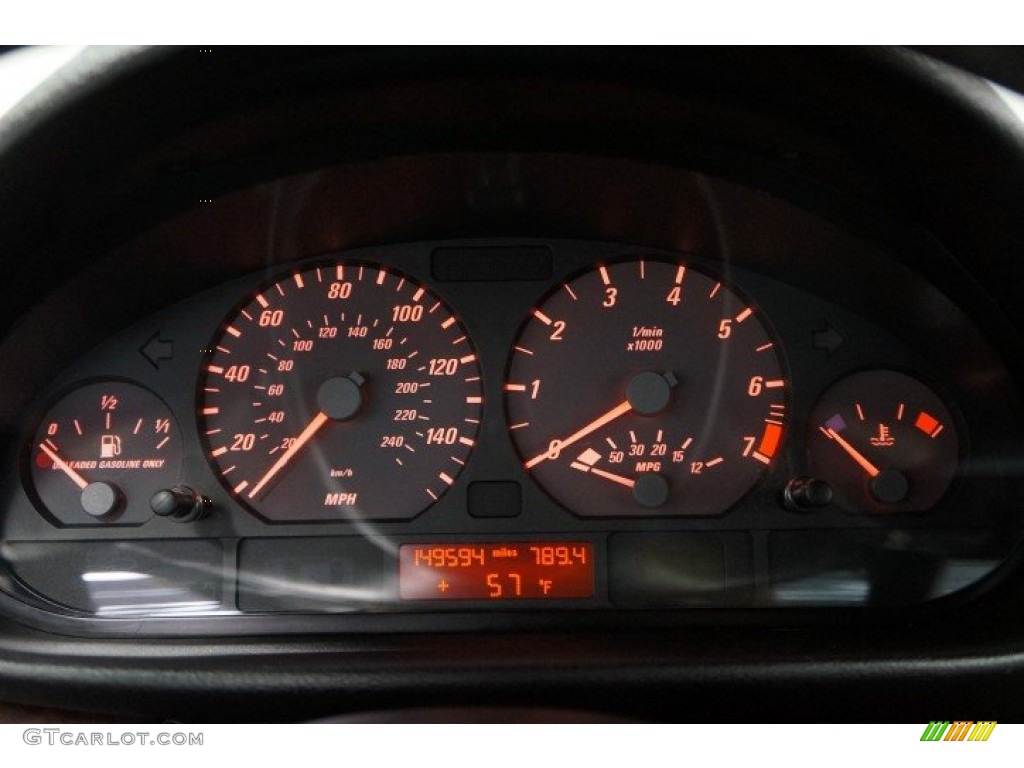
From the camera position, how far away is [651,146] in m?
2.85

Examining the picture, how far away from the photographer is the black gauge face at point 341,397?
3.11 metres

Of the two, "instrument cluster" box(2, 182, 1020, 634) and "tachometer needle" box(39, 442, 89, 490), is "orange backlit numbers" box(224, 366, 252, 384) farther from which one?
"tachometer needle" box(39, 442, 89, 490)

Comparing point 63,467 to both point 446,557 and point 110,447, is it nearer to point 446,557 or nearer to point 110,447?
point 110,447

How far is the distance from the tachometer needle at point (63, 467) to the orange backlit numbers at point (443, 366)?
1.04 m

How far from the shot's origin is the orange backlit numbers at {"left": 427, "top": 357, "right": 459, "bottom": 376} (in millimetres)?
3180

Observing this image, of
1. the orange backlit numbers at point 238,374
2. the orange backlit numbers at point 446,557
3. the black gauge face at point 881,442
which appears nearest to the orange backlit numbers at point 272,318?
the orange backlit numbers at point 238,374

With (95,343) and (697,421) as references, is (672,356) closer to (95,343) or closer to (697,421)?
(697,421)

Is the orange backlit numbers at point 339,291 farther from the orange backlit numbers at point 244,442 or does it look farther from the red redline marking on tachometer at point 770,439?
the red redline marking on tachometer at point 770,439

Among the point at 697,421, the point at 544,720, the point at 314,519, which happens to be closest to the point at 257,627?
the point at 314,519

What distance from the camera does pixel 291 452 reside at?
314cm

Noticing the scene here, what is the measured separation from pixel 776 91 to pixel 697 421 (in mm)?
1068

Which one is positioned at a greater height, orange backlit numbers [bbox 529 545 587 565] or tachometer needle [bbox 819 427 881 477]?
tachometer needle [bbox 819 427 881 477]
